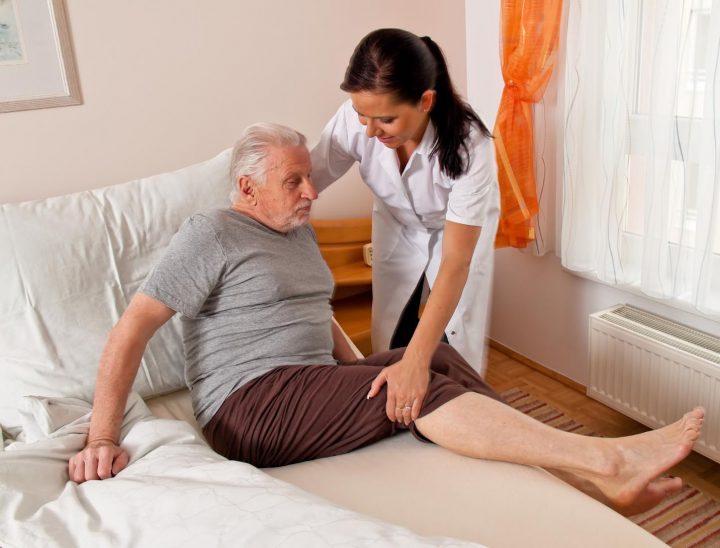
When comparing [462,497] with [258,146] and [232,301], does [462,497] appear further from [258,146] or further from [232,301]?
[258,146]

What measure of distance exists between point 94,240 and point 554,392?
1687 mm

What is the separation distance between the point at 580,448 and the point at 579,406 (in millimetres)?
1193

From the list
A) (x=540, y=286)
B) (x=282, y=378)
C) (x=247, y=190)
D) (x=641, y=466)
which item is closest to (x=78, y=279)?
(x=247, y=190)

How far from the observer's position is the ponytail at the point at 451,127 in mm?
1738

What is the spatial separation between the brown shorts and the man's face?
36 centimetres

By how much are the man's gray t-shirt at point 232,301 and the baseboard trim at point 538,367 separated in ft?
4.28

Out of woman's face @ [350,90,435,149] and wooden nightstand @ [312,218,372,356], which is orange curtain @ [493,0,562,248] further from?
woman's face @ [350,90,435,149]

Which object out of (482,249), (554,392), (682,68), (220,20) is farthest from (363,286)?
(682,68)

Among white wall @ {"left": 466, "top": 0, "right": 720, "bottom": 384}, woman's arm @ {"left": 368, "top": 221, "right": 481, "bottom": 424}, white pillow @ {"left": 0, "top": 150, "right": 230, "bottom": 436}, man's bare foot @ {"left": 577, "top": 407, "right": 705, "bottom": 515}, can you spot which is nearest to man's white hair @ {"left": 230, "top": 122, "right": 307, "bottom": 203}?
white pillow @ {"left": 0, "top": 150, "right": 230, "bottom": 436}

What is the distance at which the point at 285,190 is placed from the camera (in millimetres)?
1682

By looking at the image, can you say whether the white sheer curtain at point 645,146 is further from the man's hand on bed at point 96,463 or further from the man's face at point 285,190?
the man's hand on bed at point 96,463

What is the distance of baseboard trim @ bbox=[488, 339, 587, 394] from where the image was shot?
2.66 m

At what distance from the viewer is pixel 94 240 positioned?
181cm

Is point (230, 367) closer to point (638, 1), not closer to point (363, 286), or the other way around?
point (363, 286)
